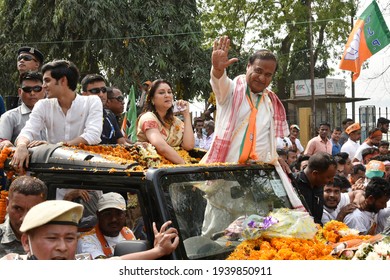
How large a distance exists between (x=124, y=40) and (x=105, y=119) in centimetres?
1354

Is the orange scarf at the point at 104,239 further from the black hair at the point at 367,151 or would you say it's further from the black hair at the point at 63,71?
the black hair at the point at 367,151

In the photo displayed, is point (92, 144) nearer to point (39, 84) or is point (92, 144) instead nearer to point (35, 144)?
point (35, 144)

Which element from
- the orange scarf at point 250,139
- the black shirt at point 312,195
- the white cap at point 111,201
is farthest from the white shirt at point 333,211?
the white cap at point 111,201

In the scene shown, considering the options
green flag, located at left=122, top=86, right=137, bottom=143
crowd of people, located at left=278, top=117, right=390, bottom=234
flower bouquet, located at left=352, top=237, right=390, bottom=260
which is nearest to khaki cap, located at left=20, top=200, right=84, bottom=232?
flower bouquet, located at left=352, top=237, right=390, bottom=260

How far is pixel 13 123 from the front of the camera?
18.3 feet

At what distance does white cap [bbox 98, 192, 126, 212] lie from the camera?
3.85 m

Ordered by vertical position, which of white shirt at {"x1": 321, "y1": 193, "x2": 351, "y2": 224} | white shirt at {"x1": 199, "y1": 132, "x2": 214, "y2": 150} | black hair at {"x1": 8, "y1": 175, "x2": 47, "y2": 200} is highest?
white shirt at {"x1": 199, "y1": 132, "x2": 214, "y2": 150}

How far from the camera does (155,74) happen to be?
62.6 ft

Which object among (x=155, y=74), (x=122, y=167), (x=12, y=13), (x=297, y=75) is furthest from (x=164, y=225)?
(x=297, y=75)

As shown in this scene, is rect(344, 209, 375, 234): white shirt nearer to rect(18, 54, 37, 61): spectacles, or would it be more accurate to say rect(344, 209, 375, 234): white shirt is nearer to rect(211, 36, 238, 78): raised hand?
rect(211, 36, 238, 78): raised hand

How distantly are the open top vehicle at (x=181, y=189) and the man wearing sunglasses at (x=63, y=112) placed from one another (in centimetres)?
56

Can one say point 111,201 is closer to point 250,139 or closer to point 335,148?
point 250,139

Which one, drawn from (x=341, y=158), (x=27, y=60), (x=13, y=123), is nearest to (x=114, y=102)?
(x=27, y=60)

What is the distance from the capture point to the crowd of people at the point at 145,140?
3297 millimetres
